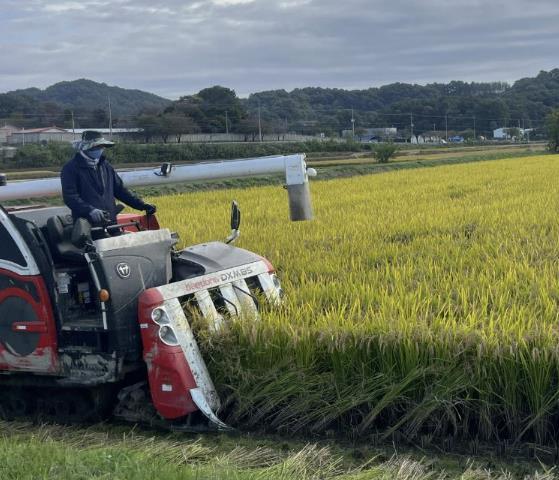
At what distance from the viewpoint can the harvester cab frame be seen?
4.35m

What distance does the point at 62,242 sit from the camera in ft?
15.3

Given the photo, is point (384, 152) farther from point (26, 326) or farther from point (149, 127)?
point (26, 326)

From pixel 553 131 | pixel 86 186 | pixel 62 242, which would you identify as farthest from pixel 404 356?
pixel 553 131

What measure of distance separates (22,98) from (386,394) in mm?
45222

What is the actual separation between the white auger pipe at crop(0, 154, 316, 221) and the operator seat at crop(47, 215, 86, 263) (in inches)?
86.5

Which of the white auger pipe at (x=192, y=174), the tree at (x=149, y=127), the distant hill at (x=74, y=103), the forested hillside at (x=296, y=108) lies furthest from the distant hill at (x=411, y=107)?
the white auger pipe at (x=192, y=174)

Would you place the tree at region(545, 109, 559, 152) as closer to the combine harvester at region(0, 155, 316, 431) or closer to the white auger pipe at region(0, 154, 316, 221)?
the white auger pipe at region(0, 154, 316, 221)

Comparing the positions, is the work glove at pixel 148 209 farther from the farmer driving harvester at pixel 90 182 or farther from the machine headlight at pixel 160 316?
the machine headlight at pixel 160 316

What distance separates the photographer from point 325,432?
171 inches

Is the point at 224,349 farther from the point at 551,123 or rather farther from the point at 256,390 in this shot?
the point at 551,123

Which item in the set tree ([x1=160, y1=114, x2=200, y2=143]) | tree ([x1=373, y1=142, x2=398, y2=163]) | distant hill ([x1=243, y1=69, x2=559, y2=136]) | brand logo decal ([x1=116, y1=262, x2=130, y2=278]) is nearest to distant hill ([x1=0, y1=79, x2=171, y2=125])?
tree ([x1=160, y1=114, x2=200, y2=143])

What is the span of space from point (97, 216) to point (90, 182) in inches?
19.1

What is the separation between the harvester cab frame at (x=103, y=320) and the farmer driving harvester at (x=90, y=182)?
159 millimetres

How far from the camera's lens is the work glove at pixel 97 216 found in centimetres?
477
